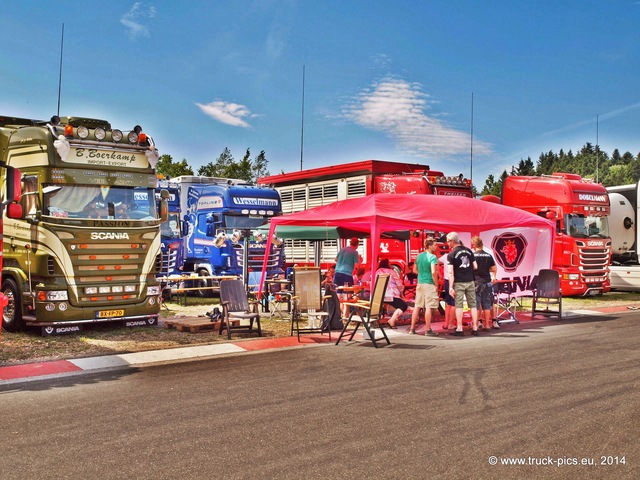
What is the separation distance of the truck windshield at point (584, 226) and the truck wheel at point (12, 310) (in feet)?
49.6

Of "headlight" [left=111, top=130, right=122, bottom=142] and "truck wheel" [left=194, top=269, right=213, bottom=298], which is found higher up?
"headlight" [left=111, top=130, right=122, bottom=142]

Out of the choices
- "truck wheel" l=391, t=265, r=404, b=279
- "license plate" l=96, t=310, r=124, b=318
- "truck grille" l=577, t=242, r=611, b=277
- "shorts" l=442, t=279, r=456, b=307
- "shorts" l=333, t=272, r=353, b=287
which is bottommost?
"license plate" l=96, t=310, r=124, b=318

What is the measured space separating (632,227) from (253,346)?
16992 mm

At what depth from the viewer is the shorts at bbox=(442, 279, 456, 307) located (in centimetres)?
1380

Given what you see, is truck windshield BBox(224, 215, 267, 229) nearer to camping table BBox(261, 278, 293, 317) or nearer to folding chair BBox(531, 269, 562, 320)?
camping table BBox(261, 278, 293, 317)

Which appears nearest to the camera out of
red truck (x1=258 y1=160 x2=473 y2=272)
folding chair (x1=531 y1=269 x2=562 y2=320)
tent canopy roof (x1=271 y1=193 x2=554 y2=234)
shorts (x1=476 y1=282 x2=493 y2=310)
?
shorts (x1=476 y1=282 x2=493 y2=310)

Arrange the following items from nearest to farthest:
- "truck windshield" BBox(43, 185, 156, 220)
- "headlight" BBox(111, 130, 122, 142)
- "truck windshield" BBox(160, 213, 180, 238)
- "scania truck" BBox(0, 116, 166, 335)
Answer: "scania truck" BBox(0, 116, 166, 335)
"truck windshield" BBox(43, 185, 156, 220)
"headlight" BBox(111, 130, 122, 142)
"truck windshield" BBox(160, 213, 180, 238)

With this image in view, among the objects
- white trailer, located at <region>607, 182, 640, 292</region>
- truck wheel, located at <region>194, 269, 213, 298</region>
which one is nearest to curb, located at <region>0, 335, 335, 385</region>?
truck wheel, located at <region>194, 269, 213, 298</region>

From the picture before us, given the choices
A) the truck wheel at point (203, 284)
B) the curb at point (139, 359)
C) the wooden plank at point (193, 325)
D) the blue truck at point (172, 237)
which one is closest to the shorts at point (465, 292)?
the curb at point (139, 359)

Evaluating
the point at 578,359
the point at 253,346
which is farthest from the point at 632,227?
the point at 253,346

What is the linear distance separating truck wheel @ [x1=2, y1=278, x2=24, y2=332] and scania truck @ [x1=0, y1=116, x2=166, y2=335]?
0.06ft

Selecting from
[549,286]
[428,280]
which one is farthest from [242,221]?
[549,286]

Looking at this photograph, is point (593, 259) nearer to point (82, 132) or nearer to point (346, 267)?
point (346, 267)

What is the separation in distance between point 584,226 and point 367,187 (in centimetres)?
692
